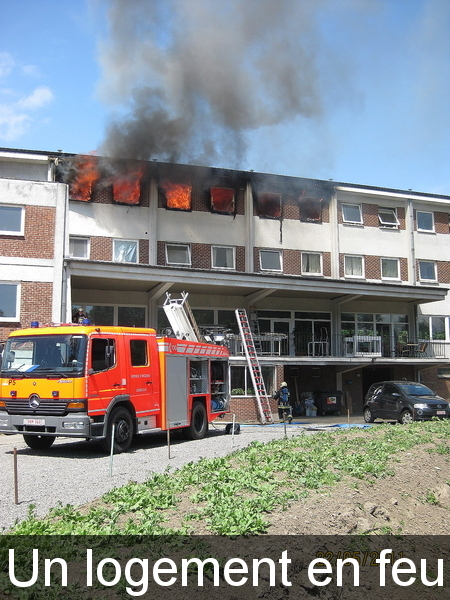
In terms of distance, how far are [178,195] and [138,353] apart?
50.0 ft

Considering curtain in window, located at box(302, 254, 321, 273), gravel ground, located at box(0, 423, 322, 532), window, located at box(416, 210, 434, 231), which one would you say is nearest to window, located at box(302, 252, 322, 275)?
curtain in window, located at box(302, 254, 321, 273)

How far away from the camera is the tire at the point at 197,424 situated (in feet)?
52.9

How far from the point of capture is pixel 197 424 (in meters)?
16.7

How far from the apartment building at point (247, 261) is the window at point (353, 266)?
6 centimetres

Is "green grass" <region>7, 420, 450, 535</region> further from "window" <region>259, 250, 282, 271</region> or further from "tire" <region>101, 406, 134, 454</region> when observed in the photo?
"window" <region>259, 250, 282, 271</region>

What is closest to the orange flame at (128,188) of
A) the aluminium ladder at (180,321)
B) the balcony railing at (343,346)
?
the balcony railing at (343,346)

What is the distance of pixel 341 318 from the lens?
31.3m

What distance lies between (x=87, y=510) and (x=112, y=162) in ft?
69.2

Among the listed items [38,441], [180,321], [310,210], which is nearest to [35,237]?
[180,321]

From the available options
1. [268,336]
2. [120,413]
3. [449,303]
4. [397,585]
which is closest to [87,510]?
[397,585]

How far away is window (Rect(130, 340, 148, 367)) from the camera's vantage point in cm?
1384

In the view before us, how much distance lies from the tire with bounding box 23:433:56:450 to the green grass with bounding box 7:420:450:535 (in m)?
5.15

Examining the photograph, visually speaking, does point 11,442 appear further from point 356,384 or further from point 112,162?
point 356,384

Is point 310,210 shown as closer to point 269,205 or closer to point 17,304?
point 269,205
